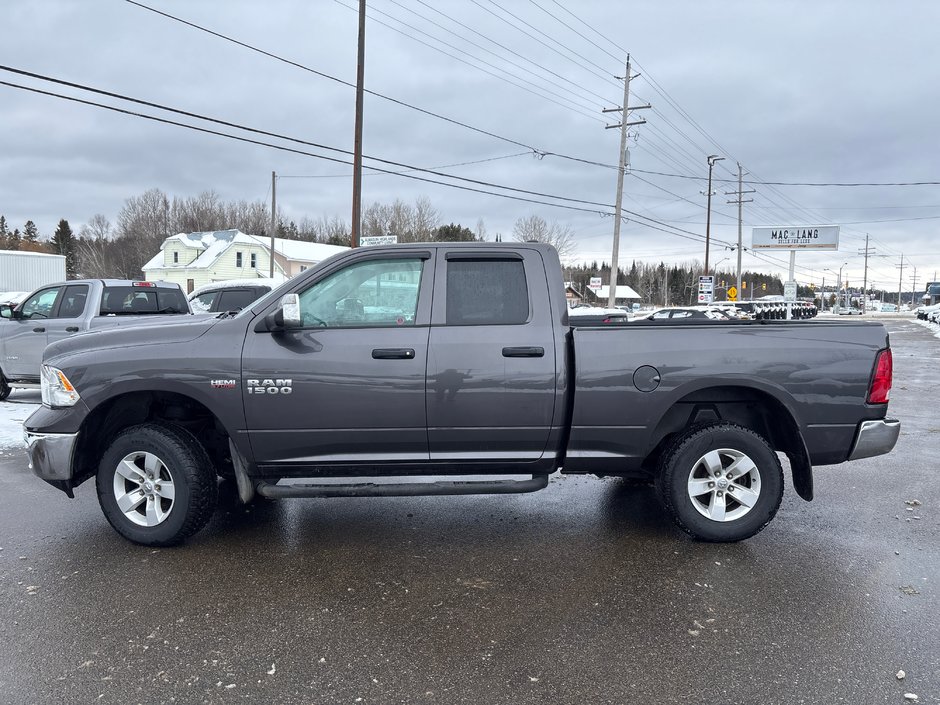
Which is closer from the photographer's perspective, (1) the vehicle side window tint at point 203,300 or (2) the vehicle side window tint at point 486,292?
(2) the vehicle side window tint at point 486,292

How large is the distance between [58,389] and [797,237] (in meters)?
64.5

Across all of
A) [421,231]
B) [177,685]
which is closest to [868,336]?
[177,685]

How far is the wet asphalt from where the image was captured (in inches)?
113

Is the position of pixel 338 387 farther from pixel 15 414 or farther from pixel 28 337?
pixel 28 337

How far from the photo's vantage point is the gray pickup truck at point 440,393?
4215 mm

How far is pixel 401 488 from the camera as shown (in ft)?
13.9

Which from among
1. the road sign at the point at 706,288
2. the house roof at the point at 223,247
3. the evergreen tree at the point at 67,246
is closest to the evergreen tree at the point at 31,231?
the evergreen tree at the point at 67,246

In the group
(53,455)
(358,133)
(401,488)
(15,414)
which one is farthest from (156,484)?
(358,133)

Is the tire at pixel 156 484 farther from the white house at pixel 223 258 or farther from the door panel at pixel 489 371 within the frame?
the white house at pixel 223 258

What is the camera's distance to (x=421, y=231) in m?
64.5

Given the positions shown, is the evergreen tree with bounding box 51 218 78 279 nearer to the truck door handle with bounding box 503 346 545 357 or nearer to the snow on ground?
the snow on ground

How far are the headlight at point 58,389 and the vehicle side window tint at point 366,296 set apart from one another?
154cm

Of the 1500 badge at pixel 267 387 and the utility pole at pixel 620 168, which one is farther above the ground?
the utility pole at pixel 620 168

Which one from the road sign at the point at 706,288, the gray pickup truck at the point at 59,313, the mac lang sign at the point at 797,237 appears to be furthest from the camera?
the mac lang sign at the point at 797,237
